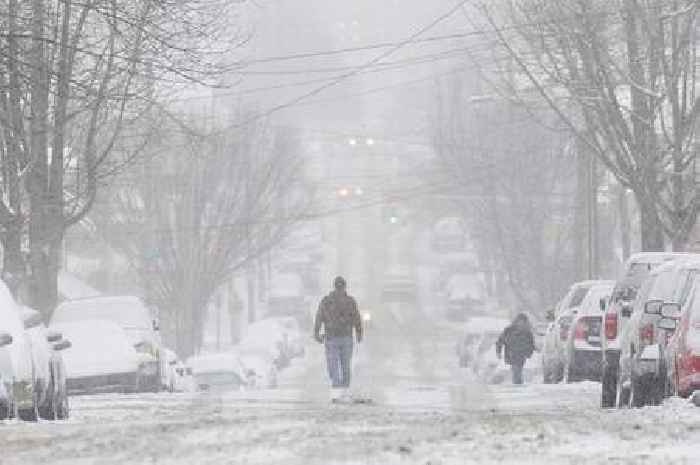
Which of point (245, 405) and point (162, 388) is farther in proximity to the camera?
point (162, 388)

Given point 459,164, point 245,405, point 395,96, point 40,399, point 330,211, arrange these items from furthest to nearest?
1. point 395,96
2. point 330,211
3. point 459,164
4. point 245,405
5. point 40,399

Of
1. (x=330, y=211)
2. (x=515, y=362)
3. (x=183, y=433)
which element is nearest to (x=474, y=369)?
(x=515, y=362)

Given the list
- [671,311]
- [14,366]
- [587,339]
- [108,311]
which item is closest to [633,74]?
[587,339]

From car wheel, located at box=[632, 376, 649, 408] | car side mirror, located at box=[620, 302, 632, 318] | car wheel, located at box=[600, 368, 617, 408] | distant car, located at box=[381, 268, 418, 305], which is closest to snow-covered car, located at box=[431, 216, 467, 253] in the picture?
distant car, located at box=[381, 268, 418, 305]

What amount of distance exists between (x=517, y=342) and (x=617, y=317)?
1376 cm

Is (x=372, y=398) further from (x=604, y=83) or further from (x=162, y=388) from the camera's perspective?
(x=604, y=83)

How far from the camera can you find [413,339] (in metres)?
80.1

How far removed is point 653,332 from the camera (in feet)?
59.1

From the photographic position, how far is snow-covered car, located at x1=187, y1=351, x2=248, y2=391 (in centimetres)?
4153

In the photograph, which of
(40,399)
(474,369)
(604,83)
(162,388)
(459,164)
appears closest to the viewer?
(40,399)

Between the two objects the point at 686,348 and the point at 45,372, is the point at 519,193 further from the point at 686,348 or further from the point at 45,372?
the point at 686,348

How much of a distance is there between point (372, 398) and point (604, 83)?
505 inches

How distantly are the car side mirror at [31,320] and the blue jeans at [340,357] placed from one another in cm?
776

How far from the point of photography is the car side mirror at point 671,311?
16828 mm
